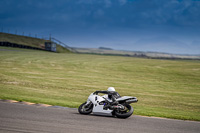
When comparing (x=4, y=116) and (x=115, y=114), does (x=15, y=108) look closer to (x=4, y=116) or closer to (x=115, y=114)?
(x=4, y=116)

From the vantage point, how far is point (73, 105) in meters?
13.7

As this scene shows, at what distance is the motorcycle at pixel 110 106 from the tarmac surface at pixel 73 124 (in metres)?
0.27

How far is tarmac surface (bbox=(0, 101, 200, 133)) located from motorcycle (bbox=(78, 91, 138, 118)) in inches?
10.4

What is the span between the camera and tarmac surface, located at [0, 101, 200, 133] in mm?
8188

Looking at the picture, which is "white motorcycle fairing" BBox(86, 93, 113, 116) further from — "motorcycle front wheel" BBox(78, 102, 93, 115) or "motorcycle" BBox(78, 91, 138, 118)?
"motorcycle front wheel" BBox(78, 102, 93, 115)

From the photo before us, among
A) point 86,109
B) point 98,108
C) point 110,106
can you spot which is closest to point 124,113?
point 110,106

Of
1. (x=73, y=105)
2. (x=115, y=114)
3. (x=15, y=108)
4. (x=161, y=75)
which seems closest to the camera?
(x=115, y=114)

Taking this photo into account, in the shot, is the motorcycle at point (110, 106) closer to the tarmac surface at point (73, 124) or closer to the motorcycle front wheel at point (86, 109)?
the motorcycle front wheel at point (86, 109)

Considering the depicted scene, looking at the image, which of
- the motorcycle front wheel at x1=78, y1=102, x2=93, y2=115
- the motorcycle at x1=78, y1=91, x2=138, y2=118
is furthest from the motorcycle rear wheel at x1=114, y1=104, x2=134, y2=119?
the motorcycle front wheel at x1=78, y1=102, x2=93, y2=115

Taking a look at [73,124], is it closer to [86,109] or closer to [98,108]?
[98,108]

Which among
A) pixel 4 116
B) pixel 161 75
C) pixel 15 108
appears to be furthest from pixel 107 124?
pixel 161 75

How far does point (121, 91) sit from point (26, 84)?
7.50 metres

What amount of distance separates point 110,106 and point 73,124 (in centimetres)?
220

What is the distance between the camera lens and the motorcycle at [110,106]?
34.8 ft
